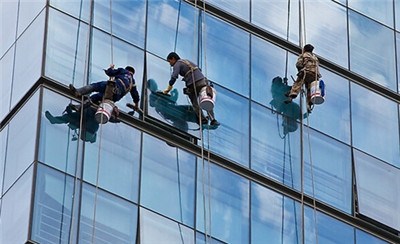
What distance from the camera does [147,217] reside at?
128 ft

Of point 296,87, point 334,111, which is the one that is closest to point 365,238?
point 334,111

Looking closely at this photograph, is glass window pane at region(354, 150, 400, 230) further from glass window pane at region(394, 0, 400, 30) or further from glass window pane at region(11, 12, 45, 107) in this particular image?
glass window pane at region(11, 12, 45, 107)

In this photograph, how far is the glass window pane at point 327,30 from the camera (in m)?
44.5

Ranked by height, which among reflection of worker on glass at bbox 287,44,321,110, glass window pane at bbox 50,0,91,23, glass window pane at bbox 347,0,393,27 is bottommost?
glass window pane at bbox 50,0,91,23

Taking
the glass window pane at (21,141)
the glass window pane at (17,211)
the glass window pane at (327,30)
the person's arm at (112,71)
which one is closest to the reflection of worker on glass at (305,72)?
the glass window pane at (327,30)

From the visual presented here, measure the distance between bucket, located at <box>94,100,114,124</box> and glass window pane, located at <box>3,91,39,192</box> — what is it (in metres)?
1.14

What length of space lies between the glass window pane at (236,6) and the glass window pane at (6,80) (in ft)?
14.6

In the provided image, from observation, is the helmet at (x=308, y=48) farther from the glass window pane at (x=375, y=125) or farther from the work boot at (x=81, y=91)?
the work boot at (x=81, y=91)

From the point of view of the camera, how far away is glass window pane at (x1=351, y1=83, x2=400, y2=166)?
43.7m

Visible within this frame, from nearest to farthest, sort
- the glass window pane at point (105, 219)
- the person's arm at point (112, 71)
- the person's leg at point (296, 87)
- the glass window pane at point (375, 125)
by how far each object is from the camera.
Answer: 1. the glass window pane at point (105, 219)
2. the person's arm at point (112, 71)
3. the person's leg at point (296, 87)
4. the glass window pane at point (375, 125)

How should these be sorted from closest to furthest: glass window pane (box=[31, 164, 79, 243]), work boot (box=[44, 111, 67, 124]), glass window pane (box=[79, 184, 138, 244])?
1. glass window pane (box=[31, 164, 79, 243])
2. glass window pane (box=[79, 184, 138, 244])
3. work boot (box=[44, 111, 67, 124])

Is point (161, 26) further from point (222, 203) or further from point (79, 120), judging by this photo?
point (222, 203)

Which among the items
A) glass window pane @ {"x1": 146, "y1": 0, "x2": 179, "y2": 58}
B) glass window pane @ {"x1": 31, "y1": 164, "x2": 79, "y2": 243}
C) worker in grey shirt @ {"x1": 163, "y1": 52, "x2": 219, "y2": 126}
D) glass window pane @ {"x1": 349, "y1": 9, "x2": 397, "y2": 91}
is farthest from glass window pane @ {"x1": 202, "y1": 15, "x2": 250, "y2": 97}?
glass window pane @ {"x1": 31, "y1": 164, "x2": 79, "y2": 243}

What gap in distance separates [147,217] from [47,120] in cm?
250
